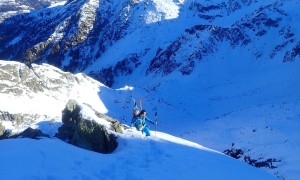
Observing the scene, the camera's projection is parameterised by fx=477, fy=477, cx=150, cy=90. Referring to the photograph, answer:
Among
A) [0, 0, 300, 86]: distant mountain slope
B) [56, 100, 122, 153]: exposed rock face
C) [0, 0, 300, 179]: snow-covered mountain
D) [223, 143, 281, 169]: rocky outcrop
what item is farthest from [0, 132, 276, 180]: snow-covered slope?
[0, 0, 300, 86]: distant mountain slope

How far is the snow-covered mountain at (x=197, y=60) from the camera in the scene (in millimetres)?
43750

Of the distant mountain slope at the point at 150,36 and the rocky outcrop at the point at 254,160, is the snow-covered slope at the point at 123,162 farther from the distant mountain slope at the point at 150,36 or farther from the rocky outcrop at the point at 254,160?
the distant mountain slope at the point at 150,36

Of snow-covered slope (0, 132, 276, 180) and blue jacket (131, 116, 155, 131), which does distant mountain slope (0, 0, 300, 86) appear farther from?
snow-covered slope (0, 132, 276, 180)

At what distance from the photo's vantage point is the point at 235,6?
10719 cm

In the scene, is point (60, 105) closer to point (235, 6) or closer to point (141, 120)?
point (141, 120)

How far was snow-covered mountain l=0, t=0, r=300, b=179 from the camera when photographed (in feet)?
144

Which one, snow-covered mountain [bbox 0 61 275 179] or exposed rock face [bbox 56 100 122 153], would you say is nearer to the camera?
snow-covered mountain [bbox 0 61 275 179]

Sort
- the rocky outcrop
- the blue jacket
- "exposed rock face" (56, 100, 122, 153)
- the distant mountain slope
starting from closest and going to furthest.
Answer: "exposed rock face" (56, 100, 122, 153) < the blue jacket < the rocky outcrop < the distant mountain slope

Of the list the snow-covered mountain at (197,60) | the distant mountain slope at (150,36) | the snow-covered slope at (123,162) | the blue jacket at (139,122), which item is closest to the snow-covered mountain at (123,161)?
the snow-covered slope at (123,162)

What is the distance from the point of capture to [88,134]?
19.4 m

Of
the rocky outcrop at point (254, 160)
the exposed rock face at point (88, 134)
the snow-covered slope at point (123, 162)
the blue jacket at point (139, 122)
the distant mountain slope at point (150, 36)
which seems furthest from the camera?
the distant mountain slope at point (150, 36)

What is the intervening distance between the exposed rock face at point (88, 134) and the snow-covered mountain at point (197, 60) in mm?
11461

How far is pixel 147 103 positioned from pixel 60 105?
13.2 metres

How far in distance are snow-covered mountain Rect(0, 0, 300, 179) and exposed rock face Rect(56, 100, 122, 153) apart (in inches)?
451
